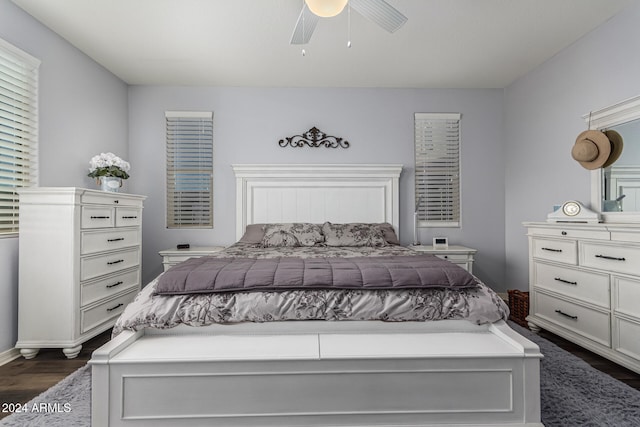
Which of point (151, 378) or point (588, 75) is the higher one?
point (588, 75)

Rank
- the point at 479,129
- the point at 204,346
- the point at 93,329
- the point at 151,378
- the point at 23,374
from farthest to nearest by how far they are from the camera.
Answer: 1. the point at 479,129
2. the point at 93,329
3. the point at 23,374
4. the point at 204,346
5. the point at 151,378

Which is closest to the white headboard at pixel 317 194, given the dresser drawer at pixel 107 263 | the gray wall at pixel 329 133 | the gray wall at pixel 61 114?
the gray wall at pixel 329 133

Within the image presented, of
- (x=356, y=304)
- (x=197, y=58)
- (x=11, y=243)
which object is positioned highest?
(x=197, y=58)

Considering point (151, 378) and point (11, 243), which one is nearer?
point (151, 378)

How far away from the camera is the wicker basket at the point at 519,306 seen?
3330mm

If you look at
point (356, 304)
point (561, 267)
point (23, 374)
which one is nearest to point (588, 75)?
point (561, 267)

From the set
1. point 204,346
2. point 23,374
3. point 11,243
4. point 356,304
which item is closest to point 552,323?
point 356,304

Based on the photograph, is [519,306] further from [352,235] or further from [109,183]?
[109,183]

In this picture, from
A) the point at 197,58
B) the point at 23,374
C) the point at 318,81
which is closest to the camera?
the point at 23,374

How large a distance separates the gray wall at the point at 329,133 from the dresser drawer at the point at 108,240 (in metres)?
0.81

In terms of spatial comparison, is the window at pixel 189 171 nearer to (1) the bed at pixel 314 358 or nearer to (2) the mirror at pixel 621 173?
(1) the bed at pixel 314 358

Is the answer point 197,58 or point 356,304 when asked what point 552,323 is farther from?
point 197,58

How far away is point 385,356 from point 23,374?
2.43m

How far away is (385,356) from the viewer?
156 cm
